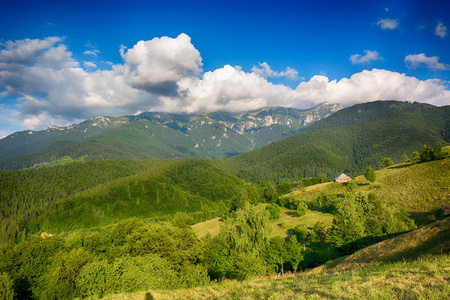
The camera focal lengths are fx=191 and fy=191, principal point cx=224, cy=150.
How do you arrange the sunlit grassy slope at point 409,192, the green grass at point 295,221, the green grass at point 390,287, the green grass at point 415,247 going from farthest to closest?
the green grass at point 295,221 → the sunlit grassy slope at point 409,192 → the green grass at point 415,247 → the green grass at point 390,287

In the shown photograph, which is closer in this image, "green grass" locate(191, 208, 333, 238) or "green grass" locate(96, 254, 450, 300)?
"green grass" locate(96, 254, 450, 300)

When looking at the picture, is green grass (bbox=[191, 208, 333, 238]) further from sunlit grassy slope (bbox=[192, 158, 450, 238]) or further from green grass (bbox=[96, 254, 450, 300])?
green grass (bbox=[96, 254, 450, 300])

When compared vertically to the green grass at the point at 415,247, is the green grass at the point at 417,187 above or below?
below

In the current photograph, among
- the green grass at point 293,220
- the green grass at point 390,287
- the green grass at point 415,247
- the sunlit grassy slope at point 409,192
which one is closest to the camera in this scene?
the green grass at point 390,287

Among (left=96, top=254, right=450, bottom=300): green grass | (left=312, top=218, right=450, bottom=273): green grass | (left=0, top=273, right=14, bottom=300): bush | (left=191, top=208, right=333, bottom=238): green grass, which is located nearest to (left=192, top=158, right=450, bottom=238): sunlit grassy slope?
(left=191, top=208, right=333, bottom=238): green grass

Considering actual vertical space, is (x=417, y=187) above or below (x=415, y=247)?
below

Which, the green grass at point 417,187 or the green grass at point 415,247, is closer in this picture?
the green grass at point 415,247

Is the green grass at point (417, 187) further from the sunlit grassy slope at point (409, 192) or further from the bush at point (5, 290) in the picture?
the bush at point (5, 290)

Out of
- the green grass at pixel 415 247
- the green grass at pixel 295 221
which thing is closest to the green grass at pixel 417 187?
the green grass at pixel 295 221

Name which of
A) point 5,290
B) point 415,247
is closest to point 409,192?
point 415,247

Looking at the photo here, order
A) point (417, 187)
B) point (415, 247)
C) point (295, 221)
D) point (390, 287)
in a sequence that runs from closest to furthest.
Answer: point (390, 287) < point (415, 247) < point (417, 187) < point (295, 221)

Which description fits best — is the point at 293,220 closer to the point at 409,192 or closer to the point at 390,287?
the point at 409,192

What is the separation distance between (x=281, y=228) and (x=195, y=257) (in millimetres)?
39208

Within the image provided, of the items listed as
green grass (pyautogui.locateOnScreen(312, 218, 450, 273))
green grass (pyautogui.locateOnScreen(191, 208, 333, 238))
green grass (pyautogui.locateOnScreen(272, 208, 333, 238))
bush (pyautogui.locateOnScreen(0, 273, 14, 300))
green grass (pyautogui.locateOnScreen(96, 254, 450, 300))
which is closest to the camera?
green grass (pyautogui.locateOnScreen(96, 254, 450, 300))
